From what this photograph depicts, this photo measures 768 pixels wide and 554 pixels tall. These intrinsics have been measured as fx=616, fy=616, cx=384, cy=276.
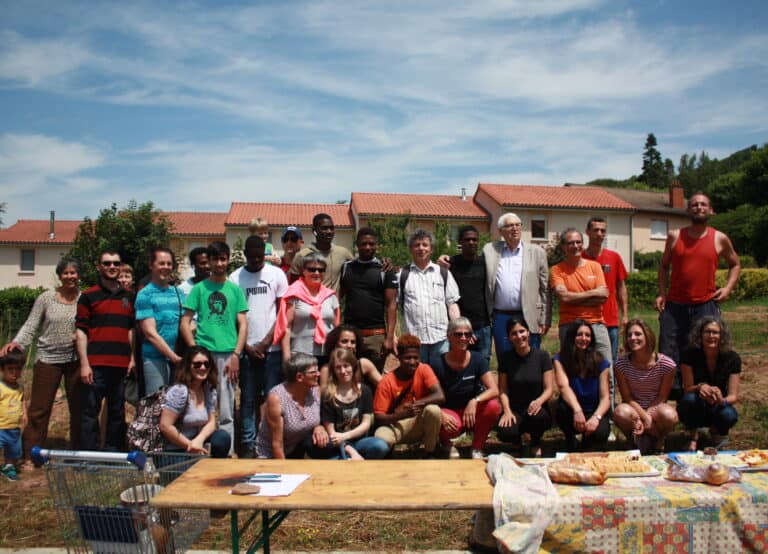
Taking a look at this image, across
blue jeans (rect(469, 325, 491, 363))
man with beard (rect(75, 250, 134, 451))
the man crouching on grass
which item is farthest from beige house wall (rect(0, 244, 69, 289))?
the man crouching on grass

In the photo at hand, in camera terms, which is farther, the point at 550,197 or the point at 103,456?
the point at 550,197

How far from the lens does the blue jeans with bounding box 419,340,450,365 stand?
579cm

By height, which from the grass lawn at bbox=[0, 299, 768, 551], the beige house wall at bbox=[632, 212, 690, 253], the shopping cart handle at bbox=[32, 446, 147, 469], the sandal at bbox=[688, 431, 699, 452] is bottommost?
the grass lawn at bbox=[0, 299, 768, 551]

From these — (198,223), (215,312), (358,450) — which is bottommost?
(358,450)

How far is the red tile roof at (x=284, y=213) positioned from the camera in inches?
1377

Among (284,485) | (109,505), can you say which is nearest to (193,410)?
(109,505)

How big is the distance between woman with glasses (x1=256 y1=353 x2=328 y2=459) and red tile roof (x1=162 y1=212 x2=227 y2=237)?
3377cm

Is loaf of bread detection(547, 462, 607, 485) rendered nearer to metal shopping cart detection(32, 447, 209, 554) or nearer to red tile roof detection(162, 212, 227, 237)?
metal shopping cart detection(32, 447, 209, 554)

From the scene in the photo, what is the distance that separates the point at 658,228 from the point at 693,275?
125 ft

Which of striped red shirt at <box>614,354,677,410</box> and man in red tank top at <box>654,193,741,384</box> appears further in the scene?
man in red tank top at <box>654,193,741,384</box>

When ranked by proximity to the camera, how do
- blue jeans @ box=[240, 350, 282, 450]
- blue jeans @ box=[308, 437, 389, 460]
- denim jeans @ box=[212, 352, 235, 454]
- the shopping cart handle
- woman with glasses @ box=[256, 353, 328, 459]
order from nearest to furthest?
1. the shopping cart handle
2. woman with glasses @ box=[256, 353, 328, 459]
3. blue jeans @ box=[308, 437, 389, 460]
4. denim jeans @ box=[212, 352, 235, 454]
5. blue jeans @ box=[240, 350, 282, 450]

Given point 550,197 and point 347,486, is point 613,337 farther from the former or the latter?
point 550,197

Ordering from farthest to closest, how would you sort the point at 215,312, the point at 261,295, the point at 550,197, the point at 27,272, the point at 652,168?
the point at 652,168
the point at 27,272
the point at 550,197
the point at 261,295
the point at 215,312

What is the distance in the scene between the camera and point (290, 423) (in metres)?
4.81
